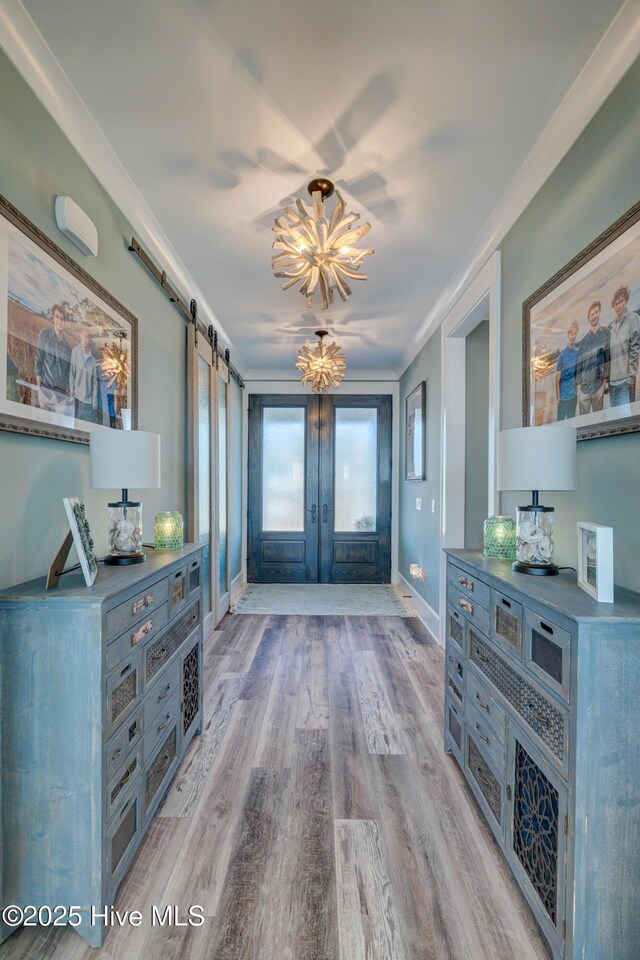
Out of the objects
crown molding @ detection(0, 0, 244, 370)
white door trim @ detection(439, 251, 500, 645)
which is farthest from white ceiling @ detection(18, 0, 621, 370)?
white door trim @ detection(439, 251, 500, 645)

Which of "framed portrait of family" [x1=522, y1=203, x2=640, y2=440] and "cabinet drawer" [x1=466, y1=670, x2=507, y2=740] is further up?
"framed portrait of family" [x1=522, y1=203, x2=640, y2=440]

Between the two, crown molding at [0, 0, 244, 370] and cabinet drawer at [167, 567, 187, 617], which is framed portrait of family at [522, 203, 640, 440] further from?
crown molding at [0, 0, 244, 370]

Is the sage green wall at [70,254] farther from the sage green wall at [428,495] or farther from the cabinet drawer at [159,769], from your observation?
the sage green wall at [428,495]

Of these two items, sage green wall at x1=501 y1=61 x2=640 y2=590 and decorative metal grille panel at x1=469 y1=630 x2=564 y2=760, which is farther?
sage green wall at x1=501 y1=61 x2=640 y2=590

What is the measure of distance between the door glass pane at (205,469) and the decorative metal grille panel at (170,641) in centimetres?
128

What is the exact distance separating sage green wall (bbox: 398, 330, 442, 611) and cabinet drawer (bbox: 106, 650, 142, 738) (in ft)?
9.16

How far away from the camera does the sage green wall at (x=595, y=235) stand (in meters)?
1.39

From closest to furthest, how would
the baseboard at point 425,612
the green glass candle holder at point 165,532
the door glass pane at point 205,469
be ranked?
1. the green glass candle holder at point 165,532
2. the door glass pane at point 205,469
3. the baseboard at point 425,612

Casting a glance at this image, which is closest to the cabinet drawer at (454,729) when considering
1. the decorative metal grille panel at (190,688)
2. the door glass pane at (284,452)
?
the decorative metal grille panel at (190,688)

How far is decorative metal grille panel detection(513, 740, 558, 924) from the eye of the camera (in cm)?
122

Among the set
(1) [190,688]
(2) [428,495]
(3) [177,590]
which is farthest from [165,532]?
(2) [428,495]

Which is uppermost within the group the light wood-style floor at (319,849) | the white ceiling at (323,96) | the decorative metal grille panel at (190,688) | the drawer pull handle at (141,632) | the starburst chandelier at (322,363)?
the white ceiling at (323,96)

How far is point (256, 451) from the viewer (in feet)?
18.9

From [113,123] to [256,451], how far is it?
4.15m
